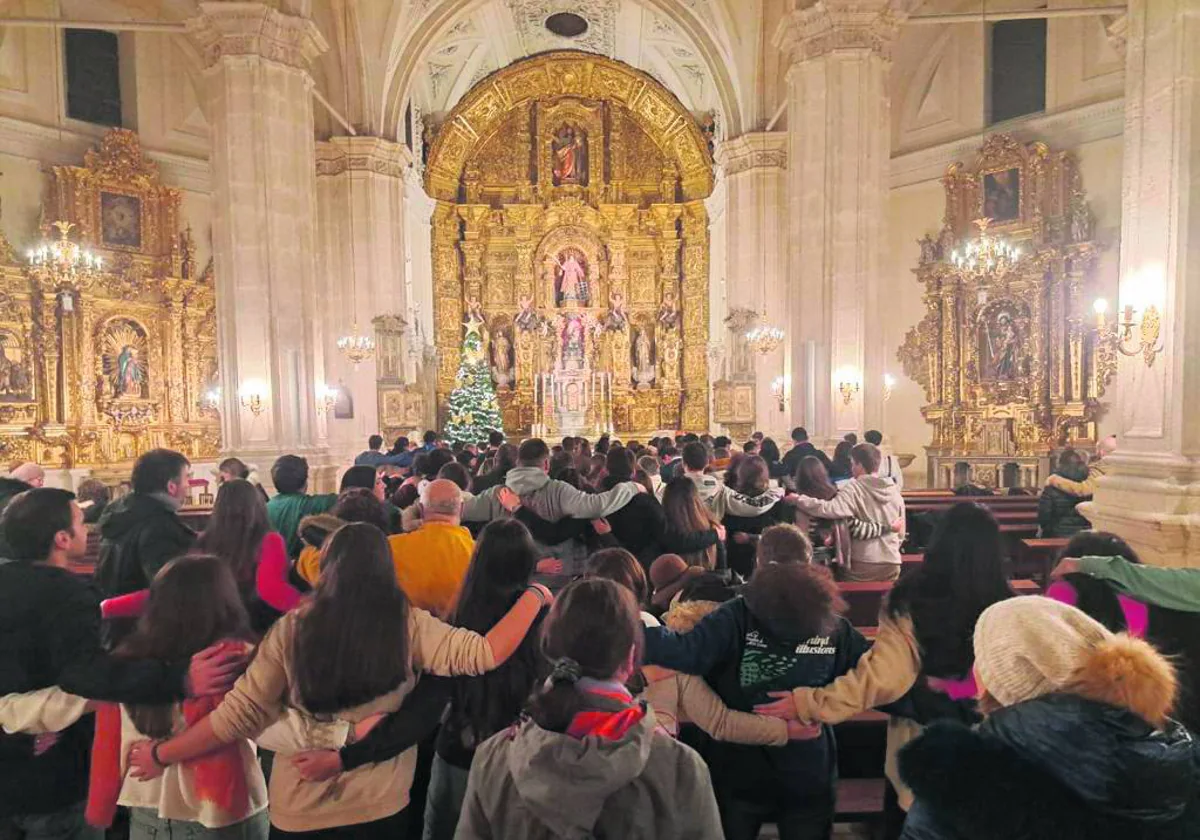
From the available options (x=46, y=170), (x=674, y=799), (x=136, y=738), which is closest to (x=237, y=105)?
(x=46, y=170)

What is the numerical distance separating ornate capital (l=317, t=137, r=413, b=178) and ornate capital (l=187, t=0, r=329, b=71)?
6605 mm

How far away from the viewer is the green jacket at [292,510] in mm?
4742

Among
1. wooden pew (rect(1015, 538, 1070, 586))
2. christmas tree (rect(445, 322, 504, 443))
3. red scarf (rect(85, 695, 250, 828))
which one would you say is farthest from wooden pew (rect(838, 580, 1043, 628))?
christmas tree (rect(445, 322, 504, 443))

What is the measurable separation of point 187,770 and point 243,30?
1221 cm

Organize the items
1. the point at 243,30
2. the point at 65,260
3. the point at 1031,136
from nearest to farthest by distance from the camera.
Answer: the point at 243,30, the point at 65,260, the point at 1031,136

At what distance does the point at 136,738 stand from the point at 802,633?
2.11 metres

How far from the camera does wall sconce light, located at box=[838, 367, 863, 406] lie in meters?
12.0

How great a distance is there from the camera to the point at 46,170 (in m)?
16.0

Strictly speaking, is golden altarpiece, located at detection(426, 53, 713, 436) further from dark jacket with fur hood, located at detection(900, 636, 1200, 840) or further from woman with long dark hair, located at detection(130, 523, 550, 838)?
dark jacket with fur hood, located at detection(900, 636, 1200, 840)

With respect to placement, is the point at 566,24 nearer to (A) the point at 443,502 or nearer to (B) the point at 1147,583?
(A) the point at 443,502

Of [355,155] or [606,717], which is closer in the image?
[606,717]

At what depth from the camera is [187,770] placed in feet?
7.83

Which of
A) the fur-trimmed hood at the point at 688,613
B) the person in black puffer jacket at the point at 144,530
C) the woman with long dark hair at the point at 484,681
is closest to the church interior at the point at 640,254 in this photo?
the fur-trimmed hood at the point at 688,613

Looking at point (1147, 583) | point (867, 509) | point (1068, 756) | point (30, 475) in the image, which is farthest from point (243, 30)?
point (1068, 756)
